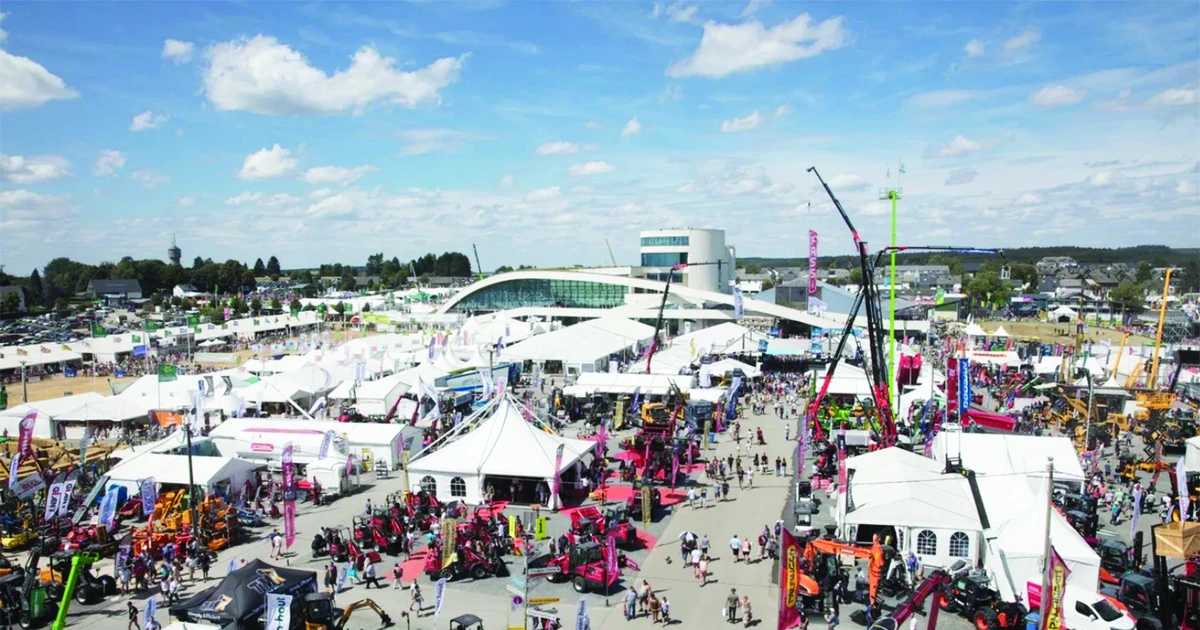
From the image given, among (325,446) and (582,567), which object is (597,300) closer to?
(325,446)

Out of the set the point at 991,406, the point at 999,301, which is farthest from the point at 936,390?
the point at 999,301

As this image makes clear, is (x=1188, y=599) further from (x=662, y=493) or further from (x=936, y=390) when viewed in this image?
(x=936, y=390)

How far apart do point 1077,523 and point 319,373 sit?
25393mm

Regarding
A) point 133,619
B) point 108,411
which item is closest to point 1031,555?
point 133,619

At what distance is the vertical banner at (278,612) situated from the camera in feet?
35.2

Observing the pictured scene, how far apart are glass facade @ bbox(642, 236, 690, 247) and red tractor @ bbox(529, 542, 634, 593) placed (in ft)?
189

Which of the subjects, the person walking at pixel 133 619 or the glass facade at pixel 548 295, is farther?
the glass facade at pixel 548 295

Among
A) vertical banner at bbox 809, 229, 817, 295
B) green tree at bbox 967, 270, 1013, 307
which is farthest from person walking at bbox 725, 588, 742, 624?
green tree at bbox 967, 270, 1013, 307

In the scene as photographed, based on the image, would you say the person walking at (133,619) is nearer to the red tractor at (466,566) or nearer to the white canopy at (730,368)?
the red tractor at (466,566)

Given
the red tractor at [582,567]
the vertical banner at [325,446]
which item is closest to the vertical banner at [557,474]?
the red tractor at [582,567]

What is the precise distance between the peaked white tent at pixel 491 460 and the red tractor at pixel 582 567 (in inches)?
155

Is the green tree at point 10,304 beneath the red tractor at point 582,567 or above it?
above

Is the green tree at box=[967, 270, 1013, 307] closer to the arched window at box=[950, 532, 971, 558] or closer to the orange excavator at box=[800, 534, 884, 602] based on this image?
the arched window at box=[950, 532, 971, 558]

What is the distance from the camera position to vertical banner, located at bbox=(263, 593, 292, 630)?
1072cm
